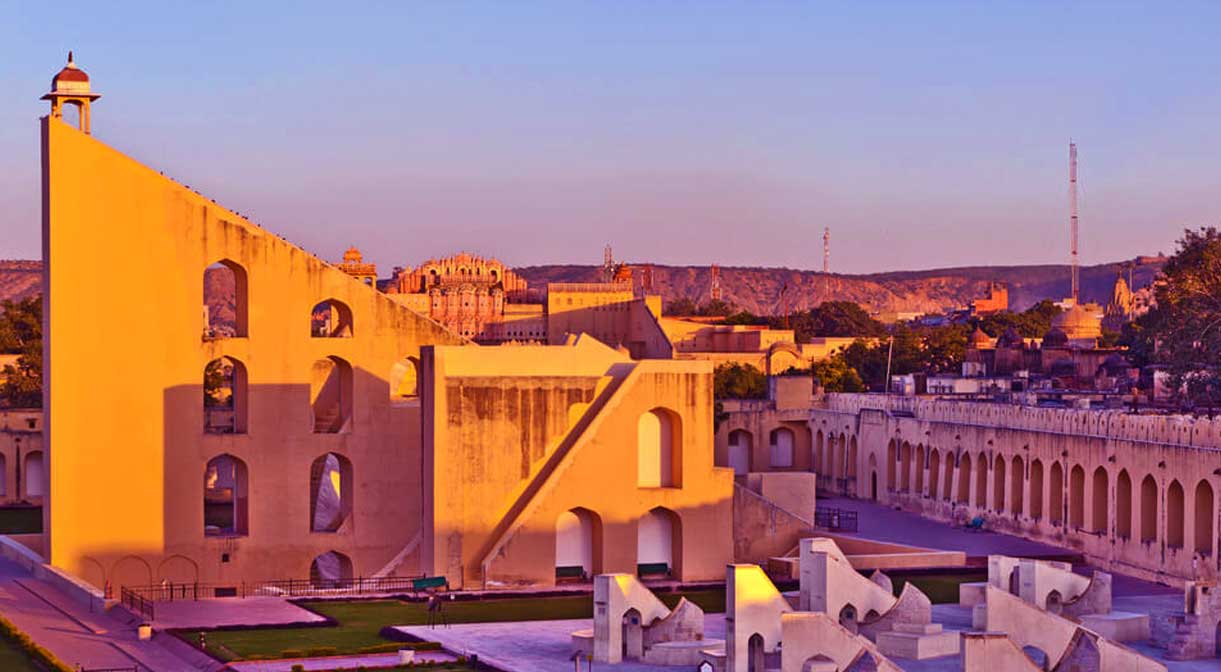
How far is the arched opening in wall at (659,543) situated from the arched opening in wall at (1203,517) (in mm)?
11238

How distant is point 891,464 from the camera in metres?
59.5

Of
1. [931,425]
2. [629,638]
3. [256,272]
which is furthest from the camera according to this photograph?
[931,425]

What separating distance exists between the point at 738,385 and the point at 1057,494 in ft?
97.7

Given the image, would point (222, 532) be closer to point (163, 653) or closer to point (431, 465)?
point (431, 465)

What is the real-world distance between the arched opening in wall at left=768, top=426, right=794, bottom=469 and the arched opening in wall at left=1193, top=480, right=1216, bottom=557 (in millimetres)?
27887

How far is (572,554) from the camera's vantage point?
137ft

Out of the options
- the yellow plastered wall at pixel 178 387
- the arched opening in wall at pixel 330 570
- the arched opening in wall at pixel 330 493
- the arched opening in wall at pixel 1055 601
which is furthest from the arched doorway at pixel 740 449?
the arched opening in wall at pixel 1055 601

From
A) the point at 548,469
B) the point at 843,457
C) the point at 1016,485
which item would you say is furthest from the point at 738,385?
the point at 548,469

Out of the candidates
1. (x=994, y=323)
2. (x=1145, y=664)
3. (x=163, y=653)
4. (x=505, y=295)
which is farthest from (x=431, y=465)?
(x=994, y=323)

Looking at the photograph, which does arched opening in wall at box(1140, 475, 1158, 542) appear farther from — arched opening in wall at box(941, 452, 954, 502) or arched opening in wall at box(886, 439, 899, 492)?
arched opening in wall at box(886, 439, 899, 492)

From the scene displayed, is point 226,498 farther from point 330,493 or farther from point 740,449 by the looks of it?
point 740,449

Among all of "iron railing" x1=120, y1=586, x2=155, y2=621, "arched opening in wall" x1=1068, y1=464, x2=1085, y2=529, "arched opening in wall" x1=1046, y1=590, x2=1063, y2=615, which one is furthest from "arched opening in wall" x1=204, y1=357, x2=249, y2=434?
"arched opening in wall" x1=1068, y1=464, x2=1085, y2=529

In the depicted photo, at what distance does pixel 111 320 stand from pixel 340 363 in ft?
19.1

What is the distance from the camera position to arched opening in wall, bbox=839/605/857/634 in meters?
33.1
